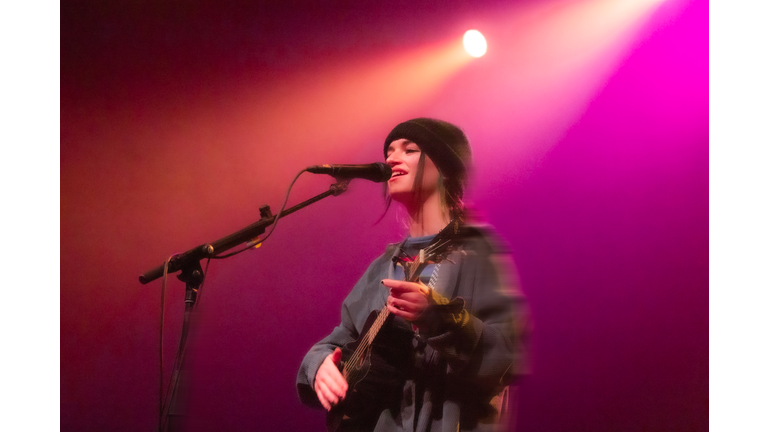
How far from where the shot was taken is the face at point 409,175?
1686 mm

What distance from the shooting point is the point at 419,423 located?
1.38m

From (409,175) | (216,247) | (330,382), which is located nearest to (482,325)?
(330,382)

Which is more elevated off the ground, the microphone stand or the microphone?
→ the microphone

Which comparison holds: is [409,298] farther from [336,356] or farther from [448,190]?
[448,190]

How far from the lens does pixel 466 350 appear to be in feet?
4.15

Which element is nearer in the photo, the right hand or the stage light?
the right hand

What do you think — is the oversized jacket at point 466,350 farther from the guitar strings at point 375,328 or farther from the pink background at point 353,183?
the pink background at point 353,183

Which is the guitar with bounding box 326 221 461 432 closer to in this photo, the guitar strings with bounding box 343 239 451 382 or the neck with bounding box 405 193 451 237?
the guitar strings with bounding box 343 239 451 382

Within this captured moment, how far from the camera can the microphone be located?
138 cm

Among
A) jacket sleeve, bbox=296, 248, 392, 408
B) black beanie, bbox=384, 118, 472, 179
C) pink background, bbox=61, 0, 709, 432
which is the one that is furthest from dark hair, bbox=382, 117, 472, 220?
jacket sleeve, bbox=296, 248, 392, 408

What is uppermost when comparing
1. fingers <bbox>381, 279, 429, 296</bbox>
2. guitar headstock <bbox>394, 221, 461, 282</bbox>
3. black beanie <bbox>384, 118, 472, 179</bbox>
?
black beanie <bbox>384, 118, 472, 179</bbox>

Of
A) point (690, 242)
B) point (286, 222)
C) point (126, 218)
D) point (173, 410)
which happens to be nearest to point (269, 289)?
point (286, 222)

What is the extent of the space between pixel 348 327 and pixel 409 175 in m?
0.52
